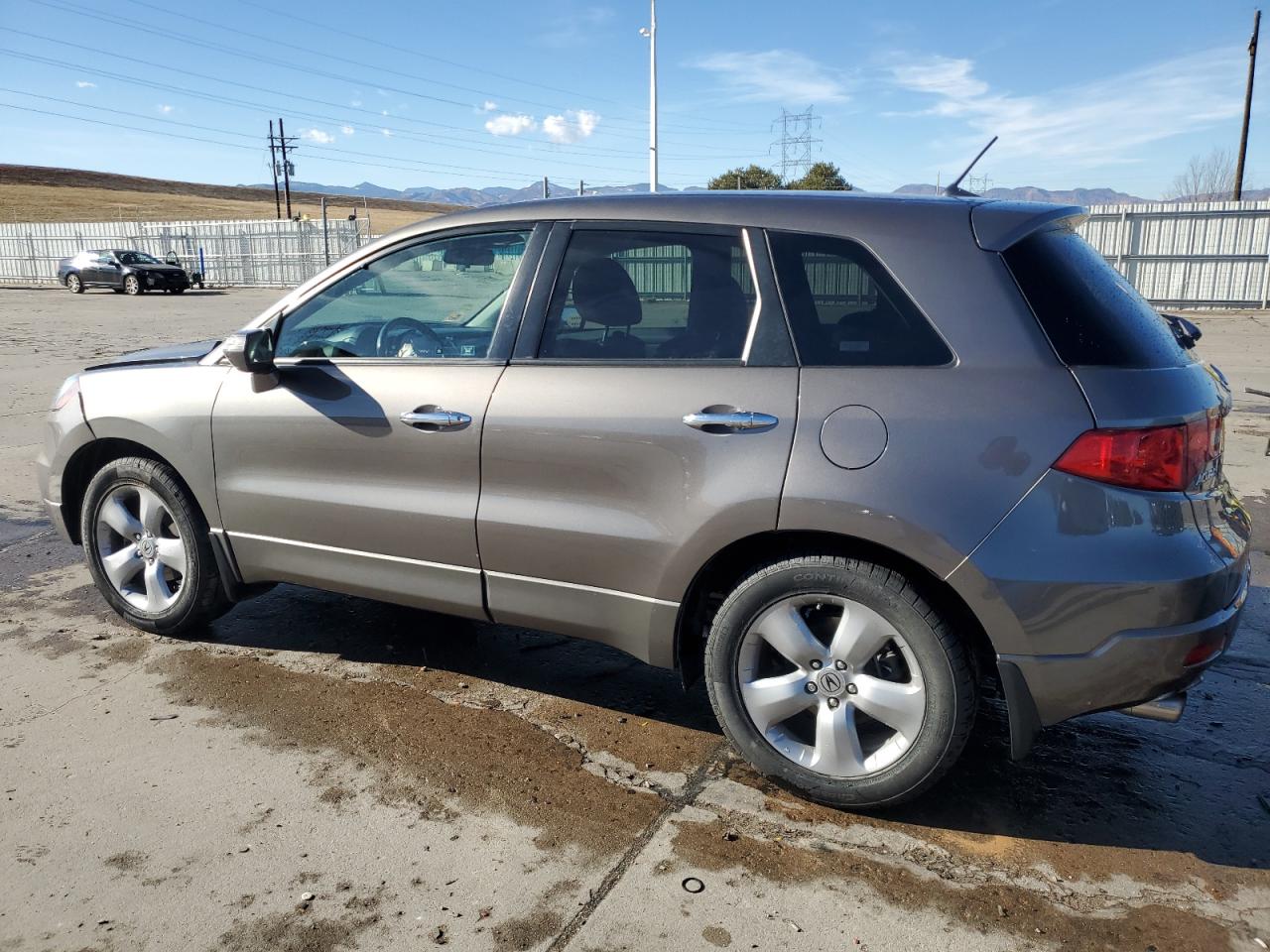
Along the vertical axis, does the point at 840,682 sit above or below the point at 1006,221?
below

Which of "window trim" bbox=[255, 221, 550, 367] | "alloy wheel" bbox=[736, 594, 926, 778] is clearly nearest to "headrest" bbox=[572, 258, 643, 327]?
"window trim" bbox=[255, 221, 550, 367]

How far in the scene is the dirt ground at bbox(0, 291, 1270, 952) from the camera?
2488mm

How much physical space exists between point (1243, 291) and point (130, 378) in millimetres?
25693

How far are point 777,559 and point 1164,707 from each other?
3.69 ft

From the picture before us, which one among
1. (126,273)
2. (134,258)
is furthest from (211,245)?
(126,273)

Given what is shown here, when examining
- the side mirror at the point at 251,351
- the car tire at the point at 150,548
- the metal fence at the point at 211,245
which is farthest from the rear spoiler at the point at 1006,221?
the metal fence at the point at 211,245

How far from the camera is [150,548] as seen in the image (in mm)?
4203

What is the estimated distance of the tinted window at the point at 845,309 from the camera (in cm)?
281

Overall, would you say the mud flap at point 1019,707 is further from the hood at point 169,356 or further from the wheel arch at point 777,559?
the hood at point 169,356

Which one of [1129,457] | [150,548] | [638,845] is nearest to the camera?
[1129,457]

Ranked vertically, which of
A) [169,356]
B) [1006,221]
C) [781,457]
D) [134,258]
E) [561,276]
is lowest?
[781,457]

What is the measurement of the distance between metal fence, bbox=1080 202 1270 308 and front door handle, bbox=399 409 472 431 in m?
23.4

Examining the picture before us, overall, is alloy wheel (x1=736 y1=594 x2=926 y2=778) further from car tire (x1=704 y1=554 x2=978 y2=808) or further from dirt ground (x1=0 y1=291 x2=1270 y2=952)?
dirt ground (x1=0 y1=291 x2=1270 y2=952)

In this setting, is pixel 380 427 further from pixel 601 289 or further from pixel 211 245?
pixel 211 245
